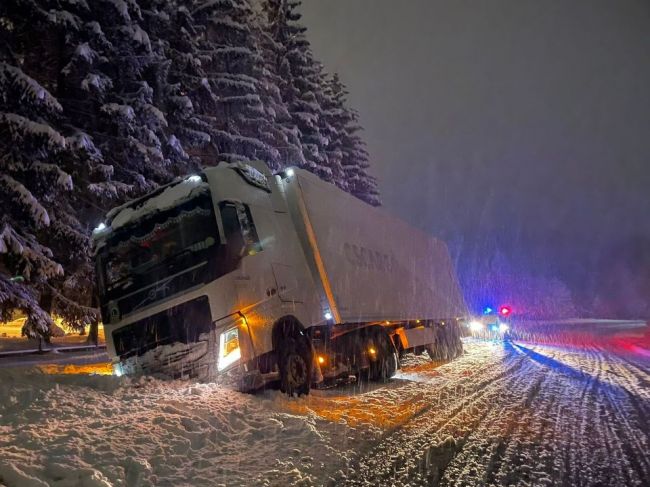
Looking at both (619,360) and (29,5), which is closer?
(29,5)

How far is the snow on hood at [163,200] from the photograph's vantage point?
7695 mm

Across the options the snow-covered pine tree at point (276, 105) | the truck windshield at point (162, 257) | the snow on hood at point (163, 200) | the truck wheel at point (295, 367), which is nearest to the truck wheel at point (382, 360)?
the truck wheel at point (295, 367)

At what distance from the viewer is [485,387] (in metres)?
9.94

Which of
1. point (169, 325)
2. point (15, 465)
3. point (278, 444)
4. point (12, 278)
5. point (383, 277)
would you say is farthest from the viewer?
point (12, 278)

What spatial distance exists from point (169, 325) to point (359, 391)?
4.12 meters

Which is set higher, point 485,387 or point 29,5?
point 29,5

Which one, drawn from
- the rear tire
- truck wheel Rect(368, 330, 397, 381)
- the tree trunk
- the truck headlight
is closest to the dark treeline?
the tree trunk

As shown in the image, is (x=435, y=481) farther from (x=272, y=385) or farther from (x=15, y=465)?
(x=272, y=385)

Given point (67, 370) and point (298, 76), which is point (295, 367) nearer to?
point (67, 370)

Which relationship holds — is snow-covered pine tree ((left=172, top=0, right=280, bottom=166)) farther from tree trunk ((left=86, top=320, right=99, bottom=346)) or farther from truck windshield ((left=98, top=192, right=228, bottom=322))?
truck windshield ((left=98, top=192, right=228, bottom=322))

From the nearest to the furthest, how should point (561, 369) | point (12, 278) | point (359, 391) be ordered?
point (359, 391)
point (12, 278)
point (561, 369)

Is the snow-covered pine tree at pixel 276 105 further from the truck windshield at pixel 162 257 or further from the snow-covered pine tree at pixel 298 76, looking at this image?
the truck windshield at pixel 162 257

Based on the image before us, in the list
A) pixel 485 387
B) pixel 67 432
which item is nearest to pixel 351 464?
pixel 67 432

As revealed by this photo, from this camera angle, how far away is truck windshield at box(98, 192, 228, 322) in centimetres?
725
